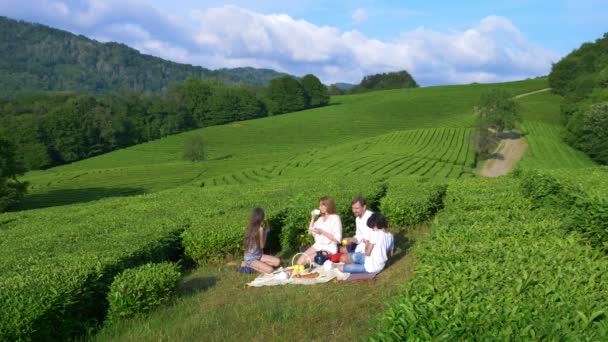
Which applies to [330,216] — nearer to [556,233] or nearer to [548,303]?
[556,233]

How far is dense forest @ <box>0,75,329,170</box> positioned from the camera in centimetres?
8406

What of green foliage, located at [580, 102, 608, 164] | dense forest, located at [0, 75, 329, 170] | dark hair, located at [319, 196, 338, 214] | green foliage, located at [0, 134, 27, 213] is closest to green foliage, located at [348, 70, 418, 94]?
dense forest, located at [0, 75, 329, 170]

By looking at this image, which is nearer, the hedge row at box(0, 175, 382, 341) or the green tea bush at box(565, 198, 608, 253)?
the hedge row at box(0, 175, 382, 341)

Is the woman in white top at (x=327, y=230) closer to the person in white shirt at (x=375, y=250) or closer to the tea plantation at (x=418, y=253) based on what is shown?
the person in white shirt at (x=375, y=250)

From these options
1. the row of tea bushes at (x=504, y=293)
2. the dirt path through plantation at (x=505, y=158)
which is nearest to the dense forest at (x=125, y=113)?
the dirt path through plantation at (x=505, y=158)

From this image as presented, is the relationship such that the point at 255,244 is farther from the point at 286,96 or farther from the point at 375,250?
the point at 286,96

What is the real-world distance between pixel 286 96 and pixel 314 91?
850 cm

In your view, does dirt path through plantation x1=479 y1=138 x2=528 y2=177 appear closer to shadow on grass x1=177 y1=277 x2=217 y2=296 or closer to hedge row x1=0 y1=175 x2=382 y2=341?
hedge row x1=0 y1=175 x2=382 y2=341

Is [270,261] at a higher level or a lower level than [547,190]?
lower

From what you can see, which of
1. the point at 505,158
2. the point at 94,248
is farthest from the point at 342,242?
the point at 505,158

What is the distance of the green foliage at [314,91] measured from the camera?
12056 centimetres

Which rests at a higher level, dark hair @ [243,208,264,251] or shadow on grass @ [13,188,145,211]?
dark hair @ [243,208,264,251]

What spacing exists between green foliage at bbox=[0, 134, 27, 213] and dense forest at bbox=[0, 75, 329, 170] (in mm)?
34115

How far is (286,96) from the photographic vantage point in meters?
116
